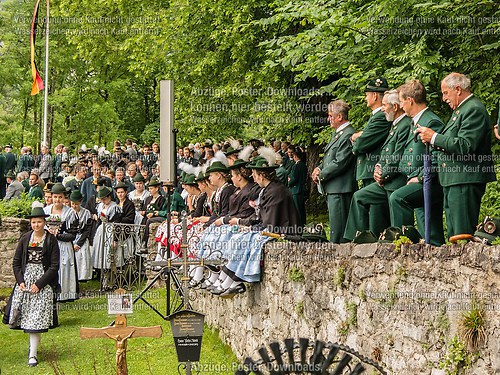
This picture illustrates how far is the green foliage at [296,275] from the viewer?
8.41 m

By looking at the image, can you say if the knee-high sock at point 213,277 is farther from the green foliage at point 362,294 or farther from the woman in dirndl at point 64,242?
the woman in dirndl at point 64,242

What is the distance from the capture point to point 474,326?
5234 millimetres

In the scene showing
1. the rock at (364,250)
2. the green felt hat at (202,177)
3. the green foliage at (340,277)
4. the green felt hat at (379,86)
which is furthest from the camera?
the green felt hat at (202,177)

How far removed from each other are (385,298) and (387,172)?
1.88 m

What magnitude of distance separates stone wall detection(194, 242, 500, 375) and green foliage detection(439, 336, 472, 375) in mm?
26

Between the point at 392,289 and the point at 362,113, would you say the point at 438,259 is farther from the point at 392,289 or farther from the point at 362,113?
the point at 362,113

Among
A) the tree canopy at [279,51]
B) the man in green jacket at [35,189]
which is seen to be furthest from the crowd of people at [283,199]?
the man in green jacket at [35,189]

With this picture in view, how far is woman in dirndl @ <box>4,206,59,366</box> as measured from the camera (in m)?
12.2

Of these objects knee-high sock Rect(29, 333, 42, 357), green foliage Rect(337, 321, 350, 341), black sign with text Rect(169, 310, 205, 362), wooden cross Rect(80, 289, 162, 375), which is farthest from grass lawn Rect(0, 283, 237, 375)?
green foliage Rect(337, 321, 350, 341)

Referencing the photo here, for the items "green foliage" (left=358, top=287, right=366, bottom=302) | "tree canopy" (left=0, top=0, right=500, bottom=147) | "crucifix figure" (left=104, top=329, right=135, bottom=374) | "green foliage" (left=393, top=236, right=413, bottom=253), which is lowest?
"crucifix figure" (left=104, top=329, right=135, bottom=374)

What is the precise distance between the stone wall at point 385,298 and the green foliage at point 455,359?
3 cm

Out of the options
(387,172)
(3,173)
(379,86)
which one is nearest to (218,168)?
(379,86)

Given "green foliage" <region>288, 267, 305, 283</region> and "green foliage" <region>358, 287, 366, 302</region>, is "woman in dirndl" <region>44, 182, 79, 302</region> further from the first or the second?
"green foliage" <region>358, 287, 366, 302</region>

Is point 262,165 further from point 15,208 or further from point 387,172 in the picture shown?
point 15,208
